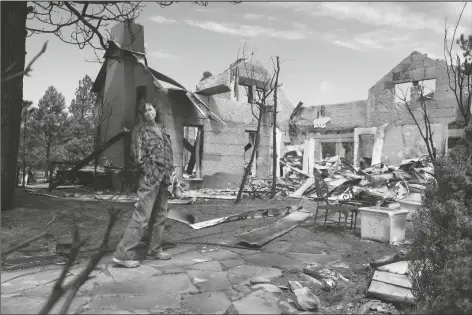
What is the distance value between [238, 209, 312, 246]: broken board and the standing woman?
5.01 ft

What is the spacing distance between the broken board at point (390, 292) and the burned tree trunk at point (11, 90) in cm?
632

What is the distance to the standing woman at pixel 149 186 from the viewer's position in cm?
404

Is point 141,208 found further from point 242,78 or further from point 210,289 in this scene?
point 242,78

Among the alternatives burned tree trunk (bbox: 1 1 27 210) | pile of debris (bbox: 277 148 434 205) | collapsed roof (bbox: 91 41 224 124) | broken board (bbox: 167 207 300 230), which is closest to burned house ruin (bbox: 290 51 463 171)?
pile of debris (bbox: 277 148 434 205)

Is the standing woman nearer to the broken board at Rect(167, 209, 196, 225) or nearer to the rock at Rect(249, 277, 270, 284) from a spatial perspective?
the rock at Rect(249, 277, 270, 284)

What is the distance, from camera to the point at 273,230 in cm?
637

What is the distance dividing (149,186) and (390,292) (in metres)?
2.73

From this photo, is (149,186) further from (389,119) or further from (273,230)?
(389,119)

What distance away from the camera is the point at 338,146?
26.2 meters

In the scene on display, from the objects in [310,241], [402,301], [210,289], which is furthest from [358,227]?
[210,289]

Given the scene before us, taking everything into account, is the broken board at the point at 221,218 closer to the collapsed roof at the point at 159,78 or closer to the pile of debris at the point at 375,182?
the pile of debris at the point at 375,182

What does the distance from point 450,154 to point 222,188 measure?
1106 centimetres

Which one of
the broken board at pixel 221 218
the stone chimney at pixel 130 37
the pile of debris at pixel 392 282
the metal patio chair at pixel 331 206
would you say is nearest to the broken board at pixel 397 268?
the pile of debris at pixel 392 282

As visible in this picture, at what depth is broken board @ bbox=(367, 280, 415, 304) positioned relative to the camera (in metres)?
3.46
